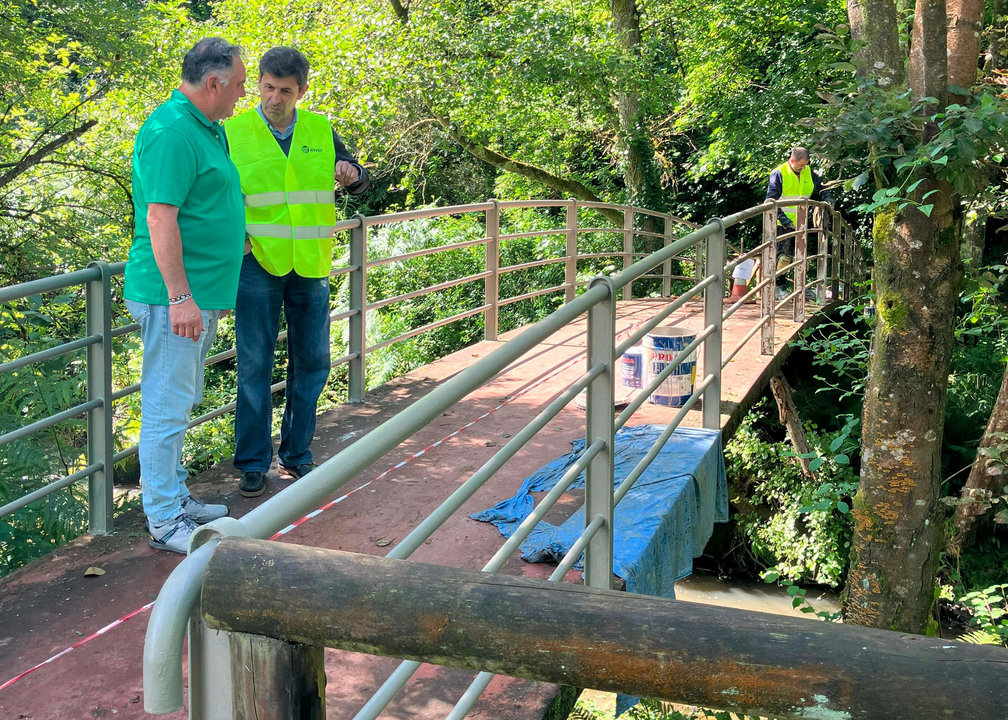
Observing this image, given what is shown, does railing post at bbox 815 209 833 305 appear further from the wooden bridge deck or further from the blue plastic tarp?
the blue plastic tarp

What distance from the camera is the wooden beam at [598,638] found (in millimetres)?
1105

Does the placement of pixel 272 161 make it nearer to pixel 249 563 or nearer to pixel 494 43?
pixel 249 563

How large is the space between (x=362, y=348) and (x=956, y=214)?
137 inches

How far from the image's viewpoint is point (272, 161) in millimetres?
4637

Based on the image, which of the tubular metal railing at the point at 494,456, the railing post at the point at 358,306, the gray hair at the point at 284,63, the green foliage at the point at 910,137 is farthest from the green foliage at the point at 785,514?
the gray hair at the point at 284,63

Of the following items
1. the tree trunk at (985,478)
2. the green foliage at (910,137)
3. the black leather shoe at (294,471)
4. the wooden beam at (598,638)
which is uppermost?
the green foliage at (910,137)

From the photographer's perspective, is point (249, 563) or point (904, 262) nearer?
point (249, 563)

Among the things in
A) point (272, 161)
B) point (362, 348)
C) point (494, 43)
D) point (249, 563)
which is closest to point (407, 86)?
point (494, 43)

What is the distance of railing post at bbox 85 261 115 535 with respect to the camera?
4.08 meters

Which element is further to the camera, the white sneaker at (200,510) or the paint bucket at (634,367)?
the paint bucket at (634,367)

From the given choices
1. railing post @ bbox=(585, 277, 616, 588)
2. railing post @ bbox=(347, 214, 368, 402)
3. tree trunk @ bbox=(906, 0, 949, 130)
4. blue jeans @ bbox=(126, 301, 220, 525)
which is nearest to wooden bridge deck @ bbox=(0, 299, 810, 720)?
railing post @ bbox=(347, 214, 368, 402)

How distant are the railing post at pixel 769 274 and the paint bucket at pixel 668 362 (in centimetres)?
201

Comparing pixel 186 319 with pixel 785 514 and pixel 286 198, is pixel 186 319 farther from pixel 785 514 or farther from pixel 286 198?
pixel 785 514

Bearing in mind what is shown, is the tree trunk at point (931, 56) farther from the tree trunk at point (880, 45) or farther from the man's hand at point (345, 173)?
Result: the man's hand at point (345, 173)
